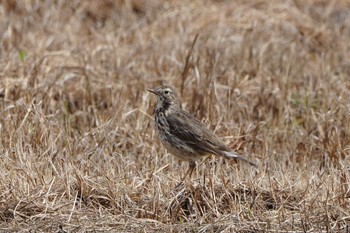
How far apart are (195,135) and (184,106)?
163 cm

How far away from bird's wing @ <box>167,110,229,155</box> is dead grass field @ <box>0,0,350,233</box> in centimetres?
19

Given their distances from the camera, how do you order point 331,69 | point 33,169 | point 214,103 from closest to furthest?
1. point 33,169
2. point 214,103
3. point 331,69

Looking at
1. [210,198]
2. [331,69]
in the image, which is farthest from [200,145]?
[331,69]

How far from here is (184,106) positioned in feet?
30.3

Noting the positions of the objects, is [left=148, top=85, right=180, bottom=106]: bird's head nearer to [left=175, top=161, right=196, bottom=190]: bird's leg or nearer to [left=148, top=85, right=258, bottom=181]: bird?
[left=148, top=85, right=258, bottom=181]: bird

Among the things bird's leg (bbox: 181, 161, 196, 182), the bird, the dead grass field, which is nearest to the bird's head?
the bird

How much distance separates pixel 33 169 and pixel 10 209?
64 cm

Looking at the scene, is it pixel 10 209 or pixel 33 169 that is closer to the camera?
pixel 10 209

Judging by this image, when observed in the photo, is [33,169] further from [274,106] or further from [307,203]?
[274,106]

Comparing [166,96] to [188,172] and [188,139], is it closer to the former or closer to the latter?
[188,139]

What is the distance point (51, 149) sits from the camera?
762cm

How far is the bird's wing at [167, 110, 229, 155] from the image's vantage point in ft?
24.8

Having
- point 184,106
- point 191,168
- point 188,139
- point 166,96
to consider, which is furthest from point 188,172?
point 184,106

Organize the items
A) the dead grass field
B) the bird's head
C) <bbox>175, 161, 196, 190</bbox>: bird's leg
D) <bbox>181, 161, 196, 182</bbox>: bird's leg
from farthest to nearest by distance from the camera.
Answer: the bird's head
<bbox>181, 161, 196, 182</bbox>: bird's leg
<bbox>175, 161, 196, 190</bbox>: bird's leg
the dead grass field
